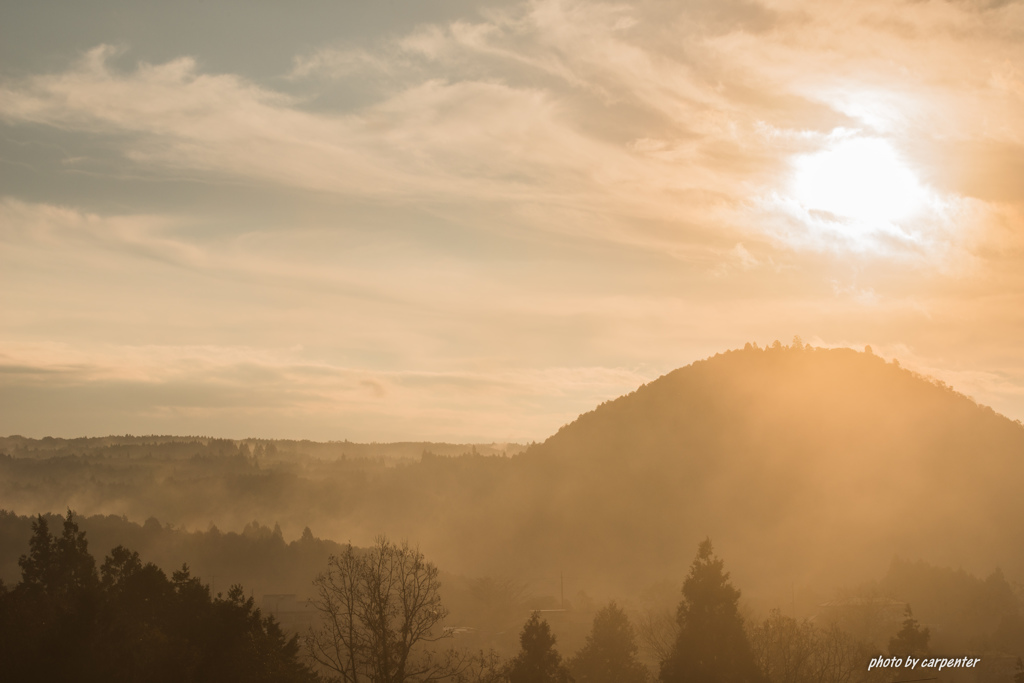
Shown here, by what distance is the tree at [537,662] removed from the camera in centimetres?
6294

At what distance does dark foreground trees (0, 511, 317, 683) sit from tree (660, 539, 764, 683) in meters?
22.9

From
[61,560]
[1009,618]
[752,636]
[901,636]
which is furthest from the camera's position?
[1009,618]

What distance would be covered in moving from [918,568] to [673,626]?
87324 mm

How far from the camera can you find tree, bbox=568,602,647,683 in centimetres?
7500

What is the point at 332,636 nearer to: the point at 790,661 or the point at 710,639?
the point at 710,639

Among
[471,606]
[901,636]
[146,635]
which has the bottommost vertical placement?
[471,606]

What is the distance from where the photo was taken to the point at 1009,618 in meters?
128

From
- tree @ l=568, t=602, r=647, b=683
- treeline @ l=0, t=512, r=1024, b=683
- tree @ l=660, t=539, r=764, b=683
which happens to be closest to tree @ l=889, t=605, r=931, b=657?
treeline @ l=0, t=512, r=1024, b=683

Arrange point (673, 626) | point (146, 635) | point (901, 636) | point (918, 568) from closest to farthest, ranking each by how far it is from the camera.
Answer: point (146, 635)
point (901, 636)
point (673, 626)
point (918, 568)

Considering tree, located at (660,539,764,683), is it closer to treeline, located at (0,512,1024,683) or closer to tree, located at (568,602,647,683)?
treeline, located at (0,512,1024,683)

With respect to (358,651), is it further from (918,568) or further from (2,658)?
(918,568)

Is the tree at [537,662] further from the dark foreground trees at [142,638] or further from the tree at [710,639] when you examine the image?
the dark foreground trees at [142,638]

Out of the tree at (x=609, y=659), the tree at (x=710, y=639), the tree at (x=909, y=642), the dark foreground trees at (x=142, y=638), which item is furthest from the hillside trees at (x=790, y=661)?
the dark foreground trees at (x=142, y=638)

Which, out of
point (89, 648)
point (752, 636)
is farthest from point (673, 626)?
point (89, 648)
